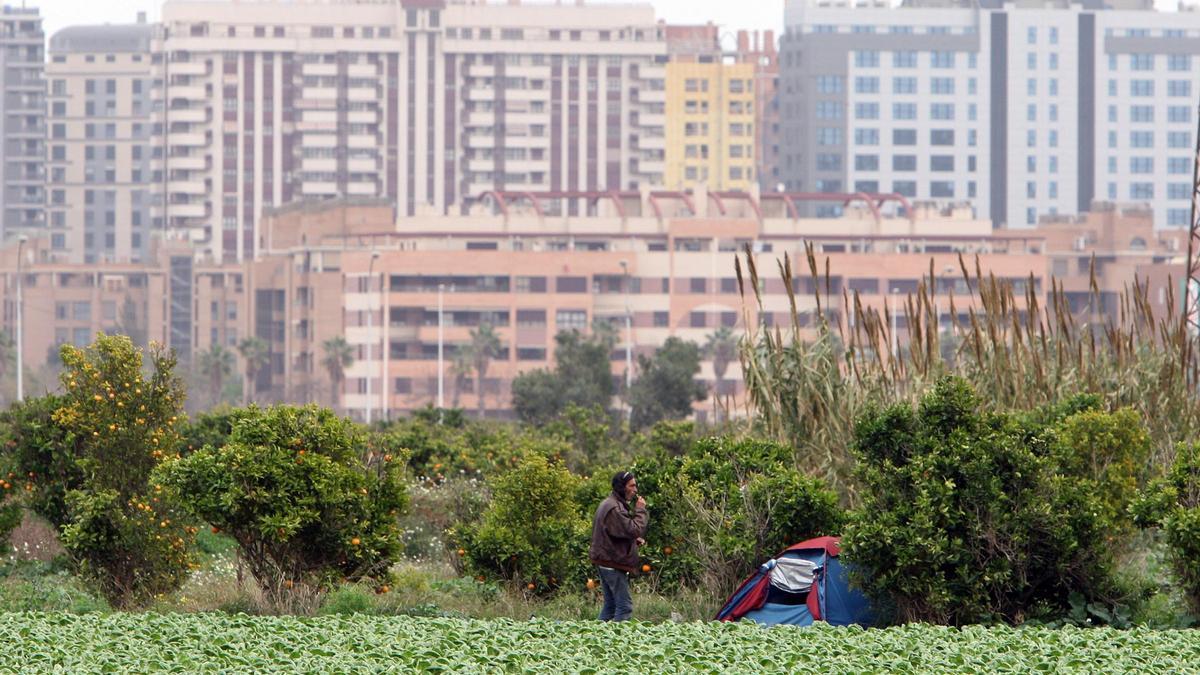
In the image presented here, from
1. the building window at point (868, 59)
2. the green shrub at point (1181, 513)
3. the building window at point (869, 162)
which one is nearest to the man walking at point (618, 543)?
the green shrub at point (1181, 513)

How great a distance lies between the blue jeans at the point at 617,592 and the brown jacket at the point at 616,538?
2.7 inches

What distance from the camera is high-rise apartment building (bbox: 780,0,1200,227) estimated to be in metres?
135

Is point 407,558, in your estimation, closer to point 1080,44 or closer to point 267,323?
point 267,323

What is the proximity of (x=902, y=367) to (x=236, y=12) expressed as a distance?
4832 inches

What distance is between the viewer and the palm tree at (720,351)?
91875mm

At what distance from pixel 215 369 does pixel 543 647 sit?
86967 mm

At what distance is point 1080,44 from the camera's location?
135750mm

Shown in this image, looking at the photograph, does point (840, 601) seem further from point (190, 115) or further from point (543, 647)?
point (190, 115)

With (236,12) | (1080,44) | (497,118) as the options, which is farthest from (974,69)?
(236,12)

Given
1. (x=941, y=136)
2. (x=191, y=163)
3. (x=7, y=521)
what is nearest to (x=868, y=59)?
(x=941, y=136)

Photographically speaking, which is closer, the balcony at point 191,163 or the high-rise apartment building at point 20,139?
the balcony at point 191,163

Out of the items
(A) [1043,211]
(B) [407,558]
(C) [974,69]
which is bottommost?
(B) [407,558]

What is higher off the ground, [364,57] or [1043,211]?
[364,57]

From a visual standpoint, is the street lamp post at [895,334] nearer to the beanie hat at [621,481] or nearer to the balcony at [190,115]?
the beanie hat at [621,481]
